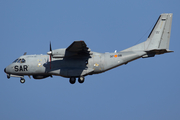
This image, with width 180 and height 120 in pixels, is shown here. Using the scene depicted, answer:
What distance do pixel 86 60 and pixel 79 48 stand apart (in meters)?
2.28

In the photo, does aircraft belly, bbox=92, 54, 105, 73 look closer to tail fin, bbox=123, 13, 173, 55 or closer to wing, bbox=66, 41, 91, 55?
wing, bbox=66, 41, 91, 55

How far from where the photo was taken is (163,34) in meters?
29.9

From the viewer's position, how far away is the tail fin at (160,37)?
97.7ft

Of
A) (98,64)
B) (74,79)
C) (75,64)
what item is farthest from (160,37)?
(74,79)

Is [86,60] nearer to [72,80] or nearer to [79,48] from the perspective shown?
[79,48]

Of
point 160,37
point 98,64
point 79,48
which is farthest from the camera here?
point 160,37

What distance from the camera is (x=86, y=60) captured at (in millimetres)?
28922

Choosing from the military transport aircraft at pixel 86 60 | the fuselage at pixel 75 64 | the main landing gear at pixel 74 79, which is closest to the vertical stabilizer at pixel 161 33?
the military transport aircraft at pixel 86 60

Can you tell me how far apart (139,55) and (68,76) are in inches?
291

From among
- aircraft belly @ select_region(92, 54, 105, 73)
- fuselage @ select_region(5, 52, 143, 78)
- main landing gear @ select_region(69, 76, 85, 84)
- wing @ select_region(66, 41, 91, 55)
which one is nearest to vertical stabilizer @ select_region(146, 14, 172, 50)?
fuselage @ select_region(5, 52, 143, 78)

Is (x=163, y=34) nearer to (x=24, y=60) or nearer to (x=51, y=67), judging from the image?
(x=51, y=67)

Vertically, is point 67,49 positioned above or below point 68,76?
above

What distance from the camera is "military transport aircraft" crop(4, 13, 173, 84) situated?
28750mm

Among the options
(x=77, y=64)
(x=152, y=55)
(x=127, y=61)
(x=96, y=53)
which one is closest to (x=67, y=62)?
(x=77, y=64)
